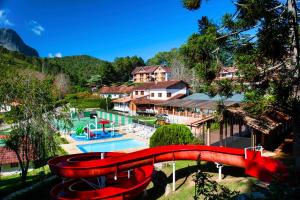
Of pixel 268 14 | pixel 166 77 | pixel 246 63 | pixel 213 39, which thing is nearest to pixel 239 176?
pixel 246 63

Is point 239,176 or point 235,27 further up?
point 235,27

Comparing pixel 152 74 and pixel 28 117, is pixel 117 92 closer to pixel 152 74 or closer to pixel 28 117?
pixel 152 74

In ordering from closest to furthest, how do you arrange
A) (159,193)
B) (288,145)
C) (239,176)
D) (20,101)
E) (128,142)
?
(239,176) < (159,193) < (20,101) < (288,145) < (128,142)

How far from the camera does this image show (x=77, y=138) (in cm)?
3975

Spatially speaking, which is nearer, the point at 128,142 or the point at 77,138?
the point at 128,142

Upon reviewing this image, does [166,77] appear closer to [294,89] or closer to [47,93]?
[47,93]

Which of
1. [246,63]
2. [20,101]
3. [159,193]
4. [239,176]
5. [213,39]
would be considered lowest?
[159,193]

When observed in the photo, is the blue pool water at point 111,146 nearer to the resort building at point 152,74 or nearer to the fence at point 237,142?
the fence at point 237,142

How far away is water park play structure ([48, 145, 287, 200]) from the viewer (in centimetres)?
1284

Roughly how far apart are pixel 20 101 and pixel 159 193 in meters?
11.8

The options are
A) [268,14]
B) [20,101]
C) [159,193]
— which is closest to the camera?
[268,14]

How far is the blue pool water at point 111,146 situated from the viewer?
110ft

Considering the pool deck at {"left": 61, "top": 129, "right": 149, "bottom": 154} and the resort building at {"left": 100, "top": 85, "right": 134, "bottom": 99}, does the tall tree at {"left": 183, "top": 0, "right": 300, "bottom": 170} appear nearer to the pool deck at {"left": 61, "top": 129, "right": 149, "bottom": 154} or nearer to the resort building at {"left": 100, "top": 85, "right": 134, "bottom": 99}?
the pool deck at {"left": 61, "top": 129, "right": 149, "bottom": 154}

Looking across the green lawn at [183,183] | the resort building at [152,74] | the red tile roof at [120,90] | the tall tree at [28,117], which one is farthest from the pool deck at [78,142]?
the resort building at [152,74]
